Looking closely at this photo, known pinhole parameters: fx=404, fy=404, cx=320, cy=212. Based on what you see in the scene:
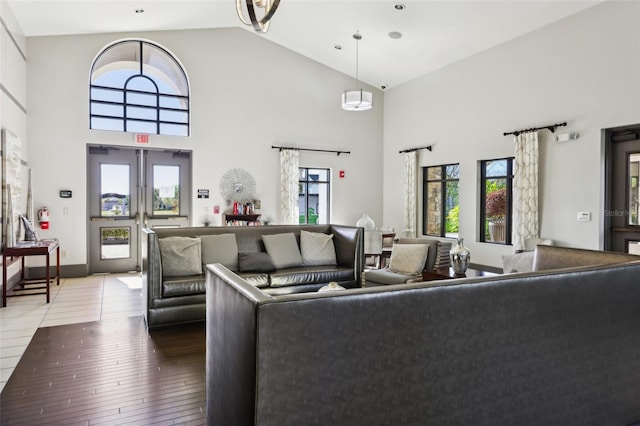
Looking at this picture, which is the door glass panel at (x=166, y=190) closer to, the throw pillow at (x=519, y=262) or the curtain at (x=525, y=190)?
the throw pillow at (x=519, y=262)

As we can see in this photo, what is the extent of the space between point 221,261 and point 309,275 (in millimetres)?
1024

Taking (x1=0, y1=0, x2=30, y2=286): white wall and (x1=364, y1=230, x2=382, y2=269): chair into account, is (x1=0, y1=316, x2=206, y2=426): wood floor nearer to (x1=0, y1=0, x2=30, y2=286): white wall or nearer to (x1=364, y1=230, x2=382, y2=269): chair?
(x1=0, y1=0, x2=30, y2=286): white wall

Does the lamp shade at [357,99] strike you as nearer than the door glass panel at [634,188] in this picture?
No

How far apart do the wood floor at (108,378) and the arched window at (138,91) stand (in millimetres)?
4208

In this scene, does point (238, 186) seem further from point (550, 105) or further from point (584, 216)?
point (584, 216)

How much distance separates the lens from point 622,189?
5.23m

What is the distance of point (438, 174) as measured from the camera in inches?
322

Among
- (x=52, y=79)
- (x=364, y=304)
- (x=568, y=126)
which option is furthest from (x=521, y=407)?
(x=52, y=79)

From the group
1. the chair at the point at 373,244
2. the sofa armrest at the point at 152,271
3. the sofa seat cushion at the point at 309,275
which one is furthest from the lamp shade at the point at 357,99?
the sofa armrest at the point at 152,271

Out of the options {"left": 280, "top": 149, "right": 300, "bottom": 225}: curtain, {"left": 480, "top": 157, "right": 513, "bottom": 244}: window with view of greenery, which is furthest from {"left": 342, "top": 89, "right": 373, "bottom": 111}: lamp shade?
{"left": 480, "top": 157, "right": 513, "bottom": 244}: window with view of greenery

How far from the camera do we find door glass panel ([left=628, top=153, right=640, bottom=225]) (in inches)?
200

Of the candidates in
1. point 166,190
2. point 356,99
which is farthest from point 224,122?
point 356,99

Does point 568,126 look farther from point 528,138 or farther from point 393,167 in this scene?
point 393,167

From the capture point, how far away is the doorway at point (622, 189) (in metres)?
5.09
